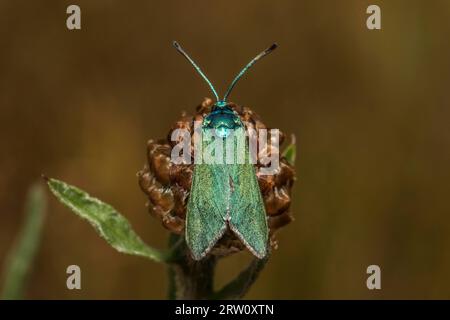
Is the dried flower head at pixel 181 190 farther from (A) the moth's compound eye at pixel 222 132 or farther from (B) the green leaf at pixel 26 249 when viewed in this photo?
(B) the green leaf at pixel 26 249

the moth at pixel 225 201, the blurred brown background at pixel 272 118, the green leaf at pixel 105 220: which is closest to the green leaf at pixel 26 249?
the green leaf at pixel 105 220

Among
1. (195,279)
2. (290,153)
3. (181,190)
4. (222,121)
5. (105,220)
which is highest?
(222,121)

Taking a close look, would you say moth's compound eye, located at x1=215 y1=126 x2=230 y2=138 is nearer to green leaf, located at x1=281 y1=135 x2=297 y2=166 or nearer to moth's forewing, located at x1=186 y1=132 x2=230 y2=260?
moth's forewing, located at x1=186 y1=132 x2=230 y2=260

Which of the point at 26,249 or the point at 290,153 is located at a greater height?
the point at 290,153

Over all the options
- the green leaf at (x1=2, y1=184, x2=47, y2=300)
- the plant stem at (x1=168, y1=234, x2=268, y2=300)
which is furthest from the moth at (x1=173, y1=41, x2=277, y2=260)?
the green leaf at (x1=2, y1=184, x2=47, y2=300)

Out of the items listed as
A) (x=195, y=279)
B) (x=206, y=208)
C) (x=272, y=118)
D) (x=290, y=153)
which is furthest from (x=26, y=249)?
(x=272, y=118)

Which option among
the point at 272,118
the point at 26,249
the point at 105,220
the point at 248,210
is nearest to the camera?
the point at 248,210

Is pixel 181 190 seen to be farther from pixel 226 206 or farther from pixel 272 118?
pixel 272 118
